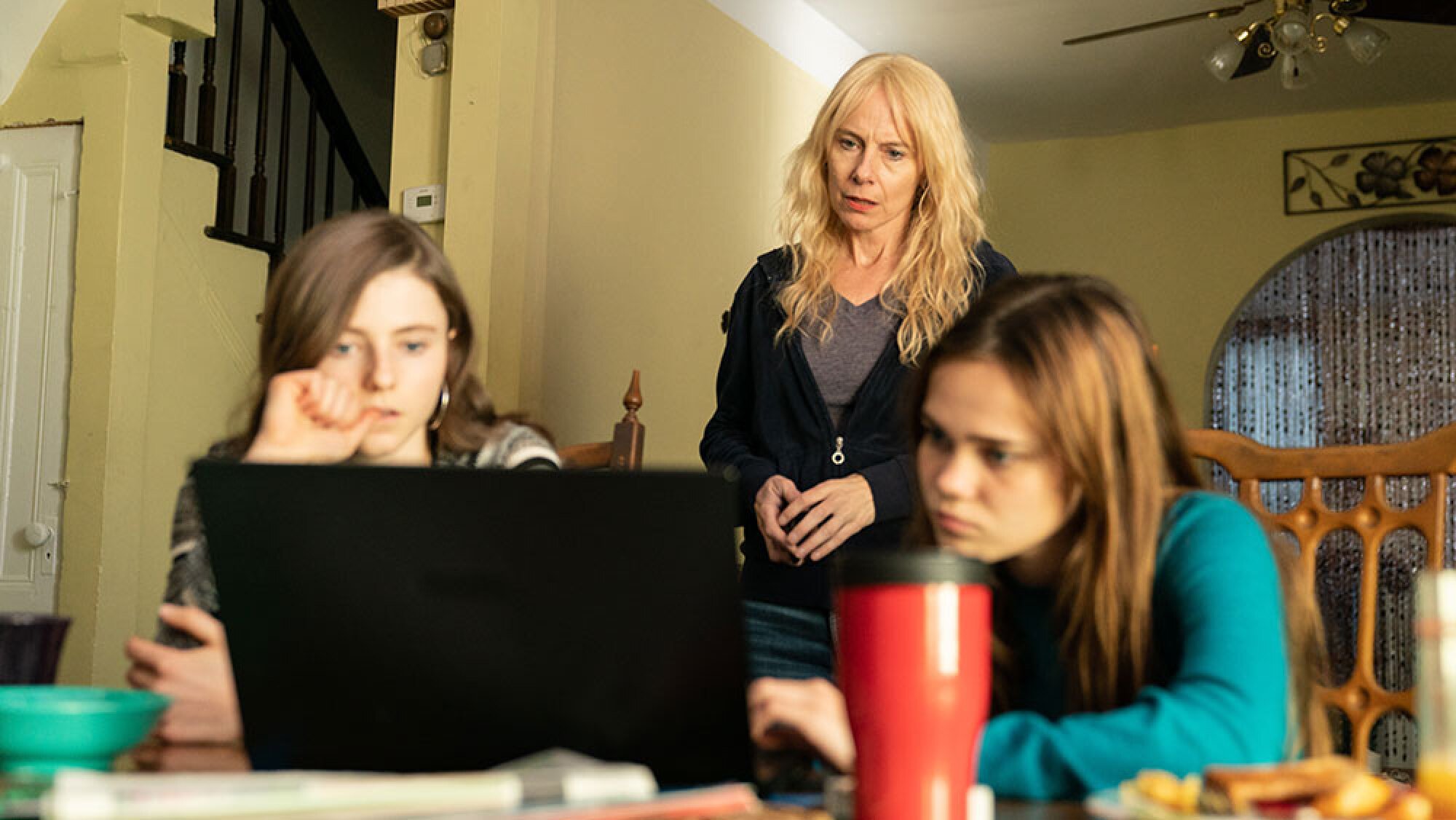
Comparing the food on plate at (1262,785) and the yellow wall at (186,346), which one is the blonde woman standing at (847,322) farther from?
the yellow wall at (186,346)

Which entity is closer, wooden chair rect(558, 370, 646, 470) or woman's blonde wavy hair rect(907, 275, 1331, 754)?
woman's blonde wavy hair rect(907, 275, 1331, 754)

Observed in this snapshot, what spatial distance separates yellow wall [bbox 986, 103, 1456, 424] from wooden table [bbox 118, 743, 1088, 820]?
5549 mm

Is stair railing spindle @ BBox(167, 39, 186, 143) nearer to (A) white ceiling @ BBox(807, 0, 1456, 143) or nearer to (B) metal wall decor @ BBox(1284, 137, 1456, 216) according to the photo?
(A) white ceiling @ BBox(807, 0, 1456, 143)

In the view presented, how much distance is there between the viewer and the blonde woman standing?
186cm

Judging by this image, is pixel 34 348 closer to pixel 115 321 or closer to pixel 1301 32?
pixel 115 321

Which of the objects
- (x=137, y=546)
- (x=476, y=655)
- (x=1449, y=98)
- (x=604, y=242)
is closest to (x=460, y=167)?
(x=604, y=242)

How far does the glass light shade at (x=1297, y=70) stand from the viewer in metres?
4.08

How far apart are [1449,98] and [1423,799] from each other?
19.6 ft

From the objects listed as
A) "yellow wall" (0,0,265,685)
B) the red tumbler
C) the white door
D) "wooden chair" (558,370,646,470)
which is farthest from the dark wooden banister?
the red tumbler

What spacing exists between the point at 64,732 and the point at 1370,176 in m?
6.14

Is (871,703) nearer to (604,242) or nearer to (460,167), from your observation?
(460,167)

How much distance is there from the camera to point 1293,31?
3955 mm

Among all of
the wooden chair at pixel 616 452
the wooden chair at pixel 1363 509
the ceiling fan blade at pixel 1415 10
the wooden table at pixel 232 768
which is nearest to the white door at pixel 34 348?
the wooden chair at pixel 616 452

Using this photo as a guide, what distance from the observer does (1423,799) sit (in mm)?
643
